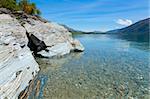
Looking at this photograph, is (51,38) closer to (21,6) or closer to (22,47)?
(22,47)

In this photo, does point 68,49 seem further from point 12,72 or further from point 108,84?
point 12,72

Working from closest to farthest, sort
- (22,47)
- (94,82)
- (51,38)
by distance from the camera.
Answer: (94,82), (22,47), (51,38)

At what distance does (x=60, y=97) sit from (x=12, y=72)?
3.61 m

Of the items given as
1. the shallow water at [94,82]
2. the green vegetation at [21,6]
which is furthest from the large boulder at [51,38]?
the green vegetation at [21,6]

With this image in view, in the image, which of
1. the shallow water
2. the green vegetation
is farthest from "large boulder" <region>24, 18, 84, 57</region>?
the green vegetation

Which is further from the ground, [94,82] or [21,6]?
[21,6]

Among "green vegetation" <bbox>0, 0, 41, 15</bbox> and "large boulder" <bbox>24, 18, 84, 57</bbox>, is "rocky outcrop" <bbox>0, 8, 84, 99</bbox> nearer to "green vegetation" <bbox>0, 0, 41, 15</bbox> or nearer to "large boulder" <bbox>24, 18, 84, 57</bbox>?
"large boulder" <bbox>24, 18, 84, 57</bbox>

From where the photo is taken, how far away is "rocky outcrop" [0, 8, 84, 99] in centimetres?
1235

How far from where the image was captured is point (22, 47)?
19.9 meters

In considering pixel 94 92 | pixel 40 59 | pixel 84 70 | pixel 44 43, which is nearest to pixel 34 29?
pixel 44 43

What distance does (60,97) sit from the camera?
14.3 m

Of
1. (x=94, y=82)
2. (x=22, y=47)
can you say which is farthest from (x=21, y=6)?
(x=94, y=82)

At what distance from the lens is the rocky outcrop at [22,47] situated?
12.4 metres

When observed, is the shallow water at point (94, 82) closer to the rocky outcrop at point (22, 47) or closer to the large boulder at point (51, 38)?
the rocky outcrop at point (22, 47)
